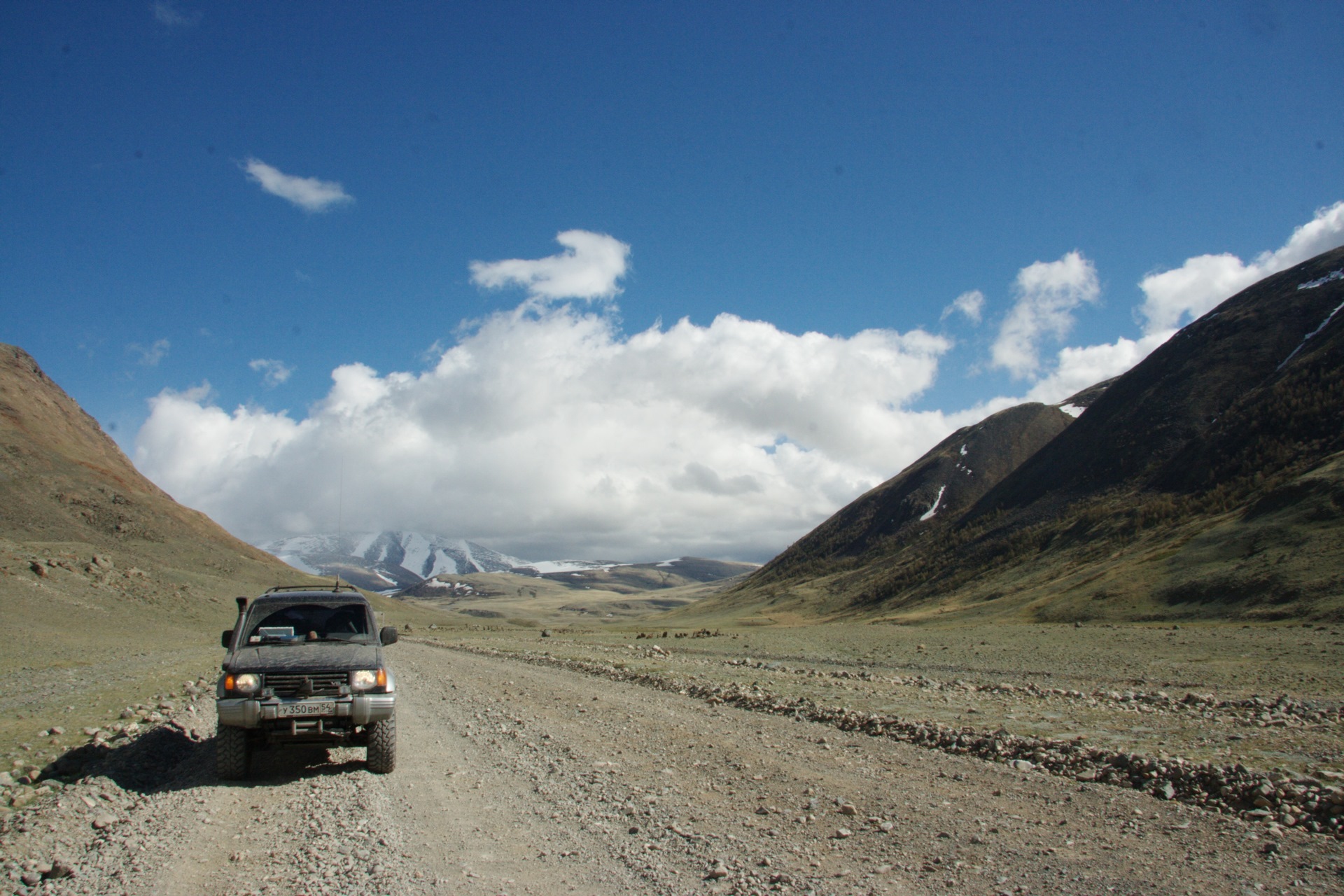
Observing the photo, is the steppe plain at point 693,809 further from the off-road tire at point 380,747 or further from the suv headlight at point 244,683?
the suv headlight at point 244,683

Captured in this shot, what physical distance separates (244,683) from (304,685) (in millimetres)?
768

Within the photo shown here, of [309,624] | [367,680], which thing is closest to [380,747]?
[367,680]

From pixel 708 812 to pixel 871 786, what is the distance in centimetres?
245

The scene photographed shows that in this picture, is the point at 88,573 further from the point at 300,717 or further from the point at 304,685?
the point at 300,717

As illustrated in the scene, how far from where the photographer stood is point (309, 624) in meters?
12.4

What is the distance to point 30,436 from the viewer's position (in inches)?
4717

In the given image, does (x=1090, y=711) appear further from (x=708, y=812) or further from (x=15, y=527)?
(x=15, y=527)

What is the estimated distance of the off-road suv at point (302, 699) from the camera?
1020 cm

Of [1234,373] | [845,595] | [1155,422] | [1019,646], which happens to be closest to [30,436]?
[845,595]

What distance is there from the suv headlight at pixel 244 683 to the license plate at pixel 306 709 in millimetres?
499

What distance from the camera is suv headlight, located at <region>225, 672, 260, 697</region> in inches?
404

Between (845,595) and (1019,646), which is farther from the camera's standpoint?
(845,595)

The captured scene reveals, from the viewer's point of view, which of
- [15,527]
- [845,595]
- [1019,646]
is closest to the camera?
[1019,646]

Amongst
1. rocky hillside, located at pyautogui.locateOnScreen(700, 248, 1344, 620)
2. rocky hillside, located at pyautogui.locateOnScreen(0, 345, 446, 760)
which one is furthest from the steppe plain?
rocky hillside, located at pyautogui.locateOnScreen(700, 248, 1344, 620)
